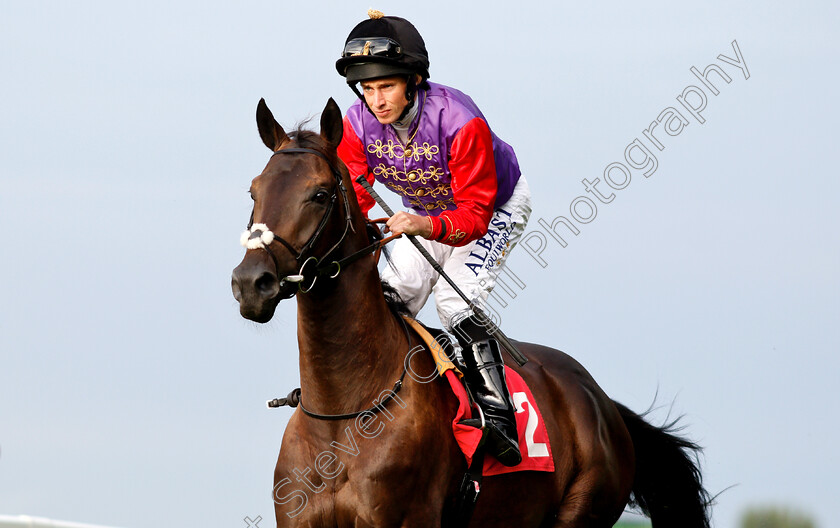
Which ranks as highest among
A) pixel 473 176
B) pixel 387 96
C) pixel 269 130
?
pixel 387 96

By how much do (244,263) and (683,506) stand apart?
4169 millimetres

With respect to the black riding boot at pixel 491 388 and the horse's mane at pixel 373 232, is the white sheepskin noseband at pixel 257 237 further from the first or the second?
the black riding boot at pixel 491 388

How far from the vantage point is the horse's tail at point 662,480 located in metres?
7.00

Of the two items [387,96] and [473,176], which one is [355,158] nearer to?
[387,96]

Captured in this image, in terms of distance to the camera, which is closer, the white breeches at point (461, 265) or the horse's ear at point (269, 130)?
the horse's ear at point (269, 130)

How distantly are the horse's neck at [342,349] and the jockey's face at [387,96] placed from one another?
2.84 feet

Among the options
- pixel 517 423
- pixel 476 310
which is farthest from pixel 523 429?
pixel 476 310

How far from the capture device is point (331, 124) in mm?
4652

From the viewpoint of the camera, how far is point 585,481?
19.8ft

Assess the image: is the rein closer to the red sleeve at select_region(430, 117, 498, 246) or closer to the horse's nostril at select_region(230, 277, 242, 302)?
the red sleeve at select_region(430, 117, 498, 246)

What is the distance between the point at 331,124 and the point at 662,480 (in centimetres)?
369

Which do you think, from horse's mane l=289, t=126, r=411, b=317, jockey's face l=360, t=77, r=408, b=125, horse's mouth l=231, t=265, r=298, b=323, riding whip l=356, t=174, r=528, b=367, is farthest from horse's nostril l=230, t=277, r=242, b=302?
jockey's face l=360, t=77, r=408, b=125

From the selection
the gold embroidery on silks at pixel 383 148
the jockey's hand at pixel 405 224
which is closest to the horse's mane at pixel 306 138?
the jockey's hand at pixel 405 224

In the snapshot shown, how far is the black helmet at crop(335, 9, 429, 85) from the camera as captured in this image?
5.06 meters
